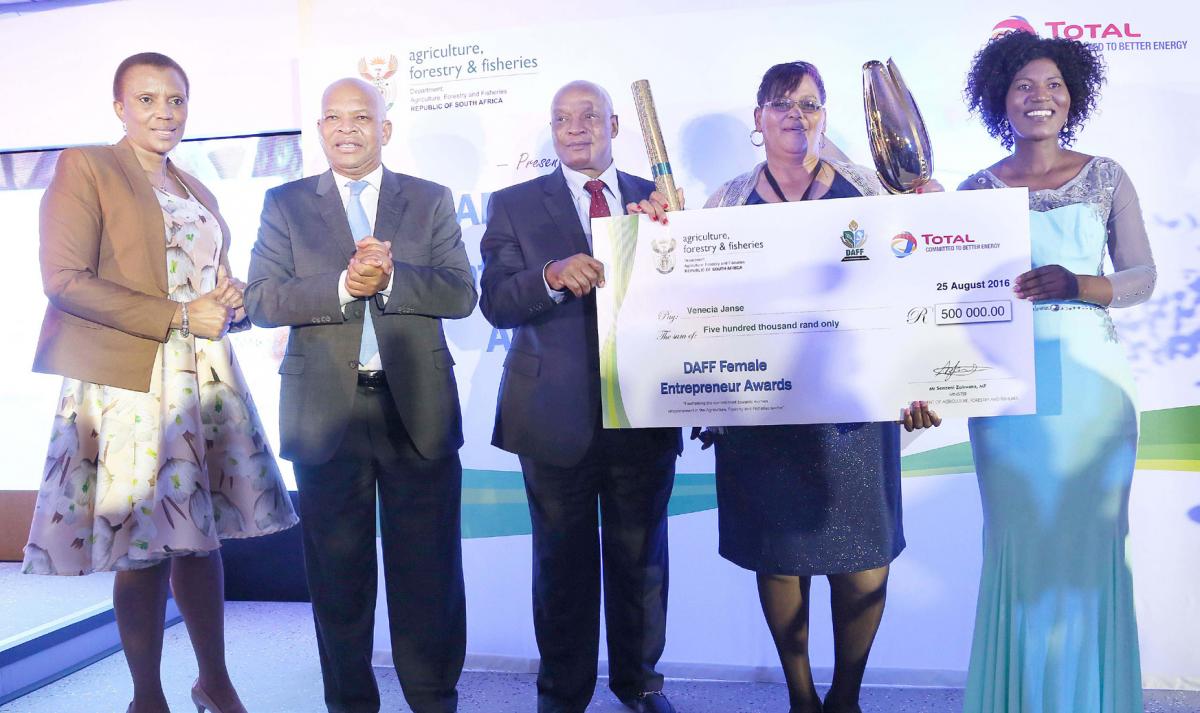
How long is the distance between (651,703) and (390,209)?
179 centimetres

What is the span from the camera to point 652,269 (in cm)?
233

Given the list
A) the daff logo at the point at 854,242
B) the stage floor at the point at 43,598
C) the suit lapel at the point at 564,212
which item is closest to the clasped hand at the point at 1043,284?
the daff logo at the point at 854,242

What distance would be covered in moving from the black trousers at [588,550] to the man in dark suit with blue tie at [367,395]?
27 centimetres

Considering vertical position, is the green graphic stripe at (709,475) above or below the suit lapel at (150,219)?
below

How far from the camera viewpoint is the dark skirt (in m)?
2.35

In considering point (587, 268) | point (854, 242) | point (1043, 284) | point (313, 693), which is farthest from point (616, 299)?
point (313, 693)

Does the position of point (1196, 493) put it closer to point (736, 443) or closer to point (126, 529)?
point (736, 443)

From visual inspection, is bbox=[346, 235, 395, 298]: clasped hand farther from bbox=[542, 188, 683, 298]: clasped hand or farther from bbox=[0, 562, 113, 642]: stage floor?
bbox=[0, 562, 113, 642]: stage floor

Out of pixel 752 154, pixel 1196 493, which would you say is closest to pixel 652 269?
pixel 752 154

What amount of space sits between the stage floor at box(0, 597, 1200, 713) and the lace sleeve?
63.1 inches

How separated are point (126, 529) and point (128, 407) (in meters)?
0.35

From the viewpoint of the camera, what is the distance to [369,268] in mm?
2371

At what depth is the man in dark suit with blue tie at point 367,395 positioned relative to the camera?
2.52m

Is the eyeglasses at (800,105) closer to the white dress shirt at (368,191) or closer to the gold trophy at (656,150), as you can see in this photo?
the gold trophy at (656,150)
